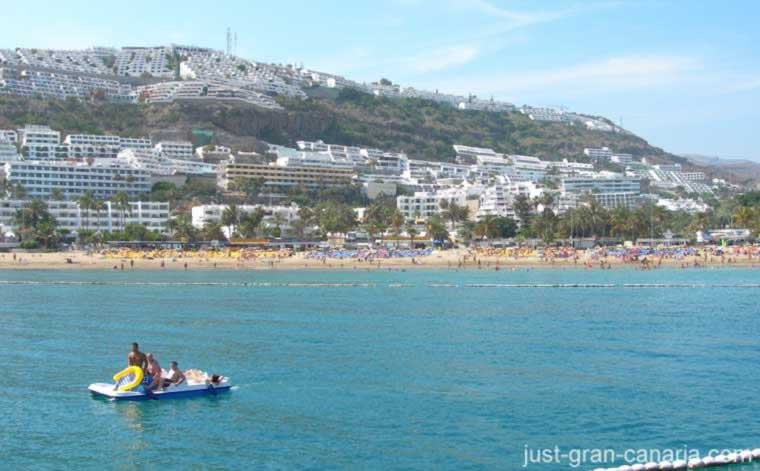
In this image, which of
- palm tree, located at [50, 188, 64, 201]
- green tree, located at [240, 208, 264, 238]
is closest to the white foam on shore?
green tree, located at [240, 208, 264, 238]

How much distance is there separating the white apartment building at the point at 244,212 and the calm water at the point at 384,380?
66.1 metres

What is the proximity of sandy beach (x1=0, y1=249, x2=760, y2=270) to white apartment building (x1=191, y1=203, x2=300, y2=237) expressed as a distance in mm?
24250

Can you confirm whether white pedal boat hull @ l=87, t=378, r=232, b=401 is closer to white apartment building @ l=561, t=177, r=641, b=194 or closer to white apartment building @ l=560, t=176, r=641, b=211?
white apartment building @ l=560, t=176, r=641, b=211

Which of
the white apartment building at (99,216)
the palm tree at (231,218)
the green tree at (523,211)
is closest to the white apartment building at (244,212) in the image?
the palm tree at (231,218)

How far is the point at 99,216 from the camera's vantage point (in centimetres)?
11456

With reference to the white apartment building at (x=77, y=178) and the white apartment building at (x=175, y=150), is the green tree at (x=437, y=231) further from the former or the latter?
the white apartment building at (x=175, y=150)

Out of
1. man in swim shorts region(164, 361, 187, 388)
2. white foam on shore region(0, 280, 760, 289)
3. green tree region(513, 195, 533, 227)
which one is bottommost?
man in swim shorts region(164, 361, 187, 388)

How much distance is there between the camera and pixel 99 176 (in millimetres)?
132250

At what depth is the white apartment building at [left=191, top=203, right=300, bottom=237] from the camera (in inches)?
4604

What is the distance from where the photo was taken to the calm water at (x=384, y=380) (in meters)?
19.2

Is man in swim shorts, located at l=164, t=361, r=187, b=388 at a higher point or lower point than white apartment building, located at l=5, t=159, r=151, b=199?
lower

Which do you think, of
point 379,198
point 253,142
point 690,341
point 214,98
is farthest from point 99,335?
point 214,98

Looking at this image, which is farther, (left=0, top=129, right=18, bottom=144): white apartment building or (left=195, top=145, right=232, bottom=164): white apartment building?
(left=195, top=145, right=232, bottom=164): white apartment building

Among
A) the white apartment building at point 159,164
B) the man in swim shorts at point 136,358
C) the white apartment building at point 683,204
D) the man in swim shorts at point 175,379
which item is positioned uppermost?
the white apartment building at point 159,164
